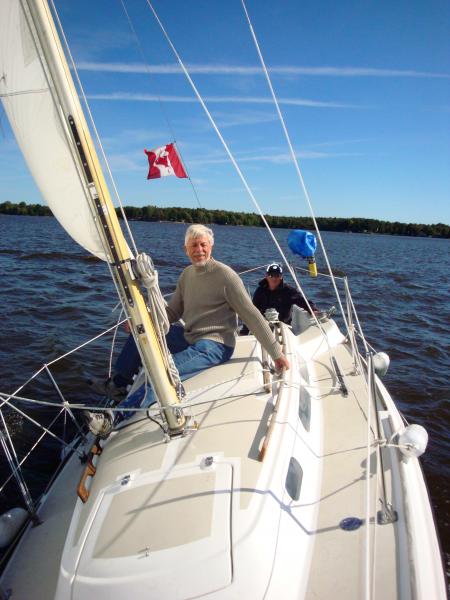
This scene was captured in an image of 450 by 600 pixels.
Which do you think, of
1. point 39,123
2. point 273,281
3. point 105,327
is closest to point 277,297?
point 273,281

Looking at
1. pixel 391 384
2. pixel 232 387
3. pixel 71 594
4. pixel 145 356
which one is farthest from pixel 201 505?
pixel 391 384

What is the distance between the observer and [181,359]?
14.1 feet

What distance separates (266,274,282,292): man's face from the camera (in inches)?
307

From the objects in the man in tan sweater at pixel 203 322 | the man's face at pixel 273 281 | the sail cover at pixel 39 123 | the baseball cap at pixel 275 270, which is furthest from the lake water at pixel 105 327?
the sail cover at pixel 39 123

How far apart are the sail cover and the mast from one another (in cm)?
7

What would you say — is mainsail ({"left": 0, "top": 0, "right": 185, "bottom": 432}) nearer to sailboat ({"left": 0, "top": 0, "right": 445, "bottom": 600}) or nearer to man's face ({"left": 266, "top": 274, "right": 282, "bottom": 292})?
sailboat ({"left": 0, "top": 0, "right": 445, "bottom": 600})

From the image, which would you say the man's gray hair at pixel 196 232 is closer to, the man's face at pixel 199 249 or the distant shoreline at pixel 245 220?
the man's face at pixel 199 249

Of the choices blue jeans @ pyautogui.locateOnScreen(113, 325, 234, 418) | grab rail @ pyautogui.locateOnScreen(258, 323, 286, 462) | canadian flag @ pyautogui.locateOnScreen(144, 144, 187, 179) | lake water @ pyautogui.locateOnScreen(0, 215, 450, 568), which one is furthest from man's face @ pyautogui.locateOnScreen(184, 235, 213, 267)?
lake water @ pyautogui.locateOnScreen(0, 215, 450, 568)

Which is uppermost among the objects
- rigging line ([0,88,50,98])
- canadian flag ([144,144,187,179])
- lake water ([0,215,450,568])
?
canadian flag ([144,144,187,179])

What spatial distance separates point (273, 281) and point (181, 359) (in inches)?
157

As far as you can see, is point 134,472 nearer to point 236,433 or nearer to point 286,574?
point 236,433

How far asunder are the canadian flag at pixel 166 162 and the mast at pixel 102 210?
445 cm

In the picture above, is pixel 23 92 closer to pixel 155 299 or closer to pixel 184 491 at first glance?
pixel 155 299

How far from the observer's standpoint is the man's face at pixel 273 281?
25.6 ft
